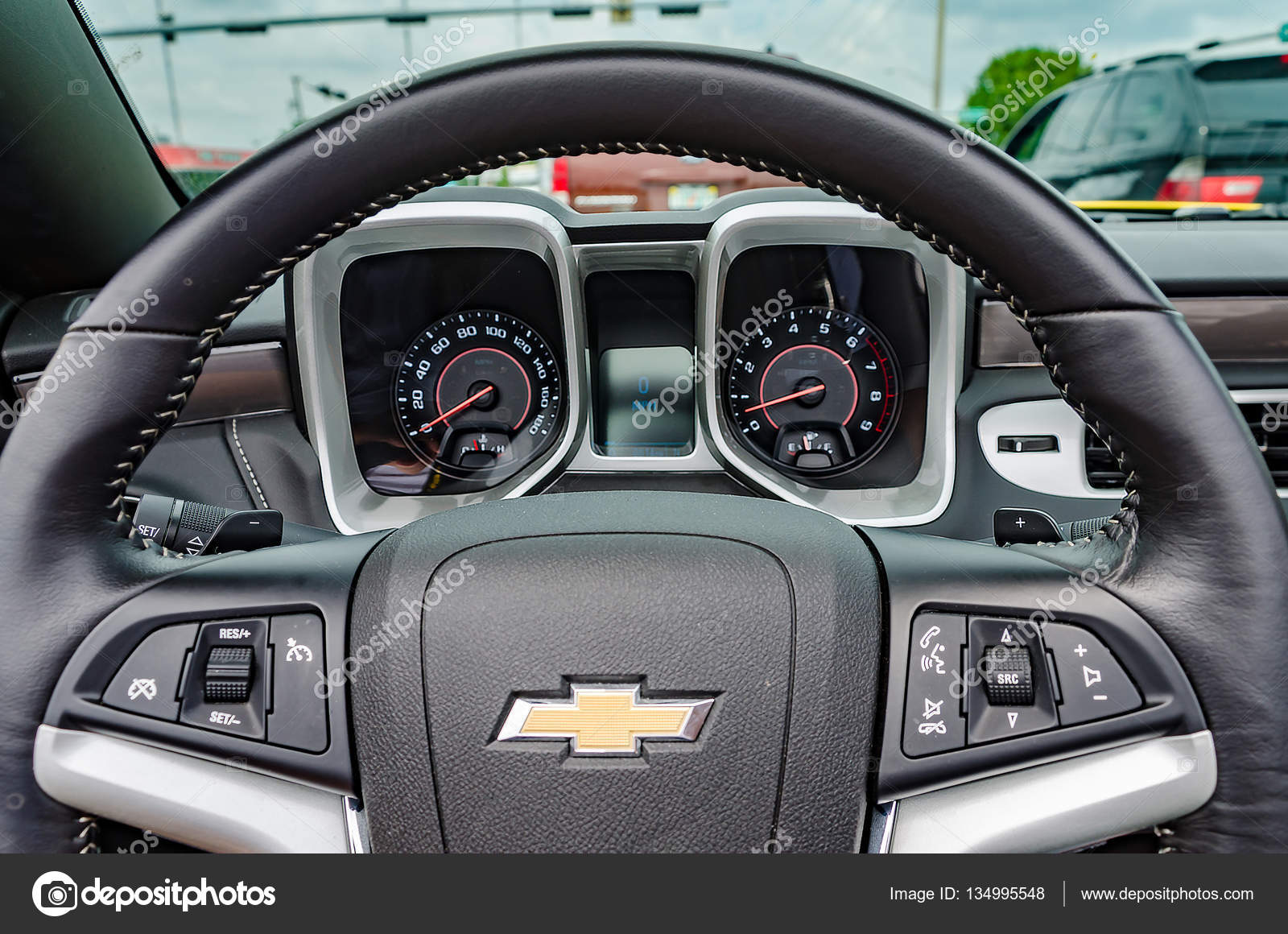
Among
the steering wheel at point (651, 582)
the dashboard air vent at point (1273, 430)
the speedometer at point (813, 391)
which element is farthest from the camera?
the speedometer at point (813, 391)

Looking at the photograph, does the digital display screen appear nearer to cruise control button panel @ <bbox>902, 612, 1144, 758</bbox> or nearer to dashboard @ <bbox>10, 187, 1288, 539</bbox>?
dashboard @ <bbox>10, 187, 1288, 539</bbox>

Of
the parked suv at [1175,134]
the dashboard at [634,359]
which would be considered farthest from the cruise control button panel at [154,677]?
the parked suv at [1175,134]

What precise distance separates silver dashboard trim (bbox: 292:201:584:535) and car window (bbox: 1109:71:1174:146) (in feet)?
7.89

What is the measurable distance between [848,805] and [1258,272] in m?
2.32

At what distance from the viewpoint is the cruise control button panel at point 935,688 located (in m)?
0.85

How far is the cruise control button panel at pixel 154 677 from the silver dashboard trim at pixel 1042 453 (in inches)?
91.2

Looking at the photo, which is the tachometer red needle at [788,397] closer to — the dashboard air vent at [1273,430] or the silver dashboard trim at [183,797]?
the dashboard air vent at [1273,430]

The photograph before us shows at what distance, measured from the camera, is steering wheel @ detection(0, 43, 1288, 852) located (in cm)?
79

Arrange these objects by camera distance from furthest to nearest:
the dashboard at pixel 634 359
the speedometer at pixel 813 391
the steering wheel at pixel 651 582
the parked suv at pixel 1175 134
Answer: the parked suv at pixel 1175 134
the speedometer at pixel 813 391
the dashboard at pixel 634 359
the steering wheel at pixel 651 582

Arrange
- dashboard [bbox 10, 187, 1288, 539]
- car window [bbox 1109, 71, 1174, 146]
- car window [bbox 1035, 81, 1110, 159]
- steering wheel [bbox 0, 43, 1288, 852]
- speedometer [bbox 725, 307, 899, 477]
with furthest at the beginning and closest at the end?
1. car window [bbox 1035, 81, 1110, 159]
2. car window [bbox 1109, 71, 1174, 146]
3. speedometer [bbox 725, 307, 899, 477]
4. dashboard [bbox 10, 187, 1288, 539]
5. steering wheel [bbox 0, 43, 1288, 852]

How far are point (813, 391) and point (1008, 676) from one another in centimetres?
227

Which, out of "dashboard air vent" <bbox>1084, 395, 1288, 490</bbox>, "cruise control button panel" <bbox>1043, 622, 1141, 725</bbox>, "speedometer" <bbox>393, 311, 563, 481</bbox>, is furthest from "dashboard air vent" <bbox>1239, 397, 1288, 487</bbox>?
"cruise control button panel" <bbox>1043, 622, 1141, 725</bbox>

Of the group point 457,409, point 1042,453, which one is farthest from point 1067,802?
point 457,409

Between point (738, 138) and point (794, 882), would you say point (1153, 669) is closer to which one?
point (794, 882)
